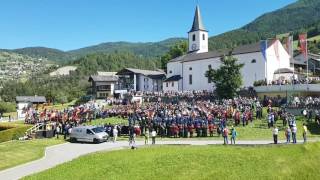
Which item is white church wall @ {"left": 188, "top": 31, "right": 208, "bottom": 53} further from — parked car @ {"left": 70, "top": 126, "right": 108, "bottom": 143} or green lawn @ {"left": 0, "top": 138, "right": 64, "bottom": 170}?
green lawn @ {"left": 0, "top": 138, "right": 64, "bottom": 170}

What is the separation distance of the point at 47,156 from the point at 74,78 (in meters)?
137

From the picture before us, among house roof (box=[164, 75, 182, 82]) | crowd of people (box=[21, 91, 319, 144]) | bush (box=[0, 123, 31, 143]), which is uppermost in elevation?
house roof (box=[164, 75, 182, 82])

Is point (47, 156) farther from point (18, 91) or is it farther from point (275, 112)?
point (18, 91)

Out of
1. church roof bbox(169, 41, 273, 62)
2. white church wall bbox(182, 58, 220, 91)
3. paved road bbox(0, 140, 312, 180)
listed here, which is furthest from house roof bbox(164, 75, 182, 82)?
paved road bbox(0, 140, 312, 180)

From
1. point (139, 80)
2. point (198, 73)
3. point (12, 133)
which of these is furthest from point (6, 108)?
point (12, 133)

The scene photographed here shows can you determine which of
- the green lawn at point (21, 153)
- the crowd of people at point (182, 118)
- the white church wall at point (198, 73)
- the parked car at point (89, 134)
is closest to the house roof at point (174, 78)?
the white church wall at point (198, 73)

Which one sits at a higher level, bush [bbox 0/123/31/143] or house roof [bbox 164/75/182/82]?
A: house roof [bbox 164/75/182/82]

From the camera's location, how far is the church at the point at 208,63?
238 ft

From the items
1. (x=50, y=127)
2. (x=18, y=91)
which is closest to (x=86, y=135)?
(x=50, y=127)

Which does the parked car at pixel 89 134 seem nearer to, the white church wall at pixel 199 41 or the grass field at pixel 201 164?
the grass field at pixel 201 164

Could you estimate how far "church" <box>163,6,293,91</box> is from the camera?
238 ft

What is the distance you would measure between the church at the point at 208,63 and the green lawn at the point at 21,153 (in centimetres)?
3359

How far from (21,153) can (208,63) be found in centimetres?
5513

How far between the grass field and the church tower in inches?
2694
